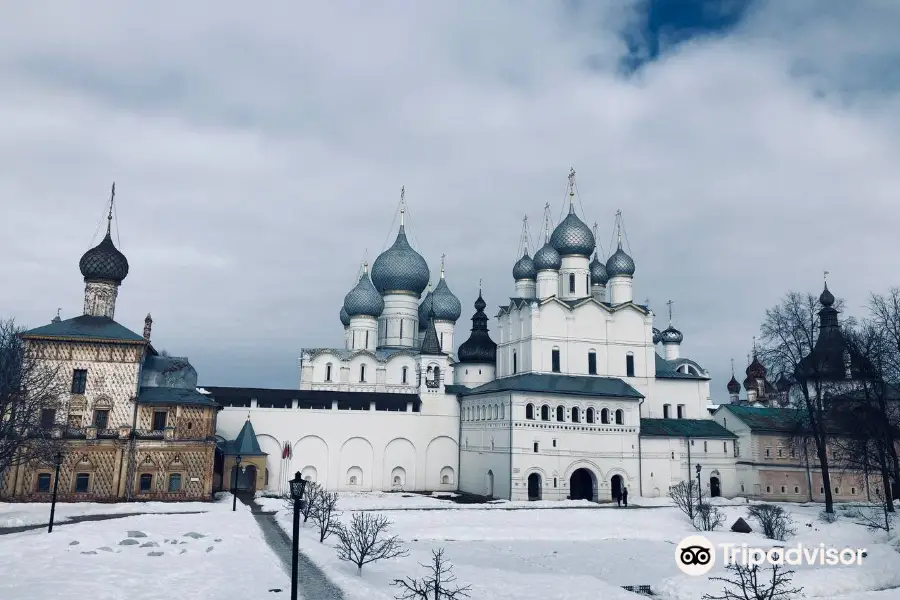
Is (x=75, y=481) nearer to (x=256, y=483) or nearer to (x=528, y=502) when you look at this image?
(x=256, y=483)

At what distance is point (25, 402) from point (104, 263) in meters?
8.66

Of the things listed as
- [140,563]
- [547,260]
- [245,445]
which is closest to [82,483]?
[245,445]

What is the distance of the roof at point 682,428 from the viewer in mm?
37097

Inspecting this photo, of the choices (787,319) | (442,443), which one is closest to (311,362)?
(442,443)

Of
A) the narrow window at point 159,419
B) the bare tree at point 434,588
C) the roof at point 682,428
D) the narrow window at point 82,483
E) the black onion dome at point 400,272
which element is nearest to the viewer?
the bare tree at point 434,588

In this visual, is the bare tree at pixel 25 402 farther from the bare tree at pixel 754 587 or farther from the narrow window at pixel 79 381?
the bare tree at pixel 754 587

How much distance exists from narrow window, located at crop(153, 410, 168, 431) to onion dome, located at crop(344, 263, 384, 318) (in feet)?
62.6

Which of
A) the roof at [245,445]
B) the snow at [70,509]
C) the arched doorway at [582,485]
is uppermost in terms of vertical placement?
the roof at [245,445]

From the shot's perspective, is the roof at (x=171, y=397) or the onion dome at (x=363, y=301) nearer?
the roof at (x=171, y=397)

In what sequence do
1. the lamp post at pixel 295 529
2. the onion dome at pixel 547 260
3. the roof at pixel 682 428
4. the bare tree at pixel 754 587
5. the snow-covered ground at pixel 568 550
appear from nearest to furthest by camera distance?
the bare tree at pixel 754 587 < the lamp post at pixel 295 529 < the snow-covered ground at pixel 568 550 < the roof at pixel 682 428 < the onion dome at pixel 547 260

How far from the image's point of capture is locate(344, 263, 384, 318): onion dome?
4744cm

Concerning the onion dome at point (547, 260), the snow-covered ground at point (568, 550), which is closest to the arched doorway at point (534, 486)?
the snow-covered ground at point (568, 550)

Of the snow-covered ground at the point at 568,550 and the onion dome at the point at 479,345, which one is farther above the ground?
the onion dome at the point at 479,345

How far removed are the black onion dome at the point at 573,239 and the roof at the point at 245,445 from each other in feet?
67.0
